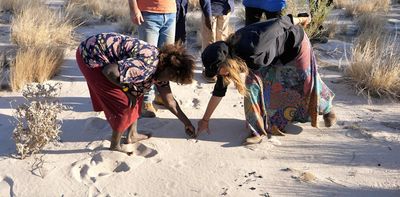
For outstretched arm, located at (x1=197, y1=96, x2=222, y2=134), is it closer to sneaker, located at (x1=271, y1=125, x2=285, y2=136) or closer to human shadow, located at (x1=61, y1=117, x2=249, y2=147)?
human shadow, located at (x1=61, y1=117, x2=249, y2=147)

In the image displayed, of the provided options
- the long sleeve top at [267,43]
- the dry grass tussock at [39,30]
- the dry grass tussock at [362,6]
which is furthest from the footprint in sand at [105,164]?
the dry grass tussock at [362,6]

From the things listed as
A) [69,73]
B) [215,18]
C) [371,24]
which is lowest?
[69,73]

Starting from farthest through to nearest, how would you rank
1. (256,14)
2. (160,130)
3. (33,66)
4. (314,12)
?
(314,12) < (33,66) < (256,14) < (160,130)

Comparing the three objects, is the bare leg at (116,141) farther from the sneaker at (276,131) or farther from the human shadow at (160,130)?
the sneaker at (276,131)

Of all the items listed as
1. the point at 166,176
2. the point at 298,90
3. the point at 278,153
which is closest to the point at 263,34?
the point at 298,90

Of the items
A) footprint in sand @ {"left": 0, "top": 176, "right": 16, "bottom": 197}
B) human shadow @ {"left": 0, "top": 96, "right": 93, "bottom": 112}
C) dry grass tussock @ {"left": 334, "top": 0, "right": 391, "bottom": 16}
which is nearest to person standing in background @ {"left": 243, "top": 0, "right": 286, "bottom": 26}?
human shadow @ {"left": 0, "top": 96, "right": 93, "bottom": 112}

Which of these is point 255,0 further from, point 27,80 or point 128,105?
point 27,80

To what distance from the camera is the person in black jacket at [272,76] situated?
3.36 m

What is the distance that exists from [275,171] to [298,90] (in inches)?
27.8

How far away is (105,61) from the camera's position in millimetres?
3438

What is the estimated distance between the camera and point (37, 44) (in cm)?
570

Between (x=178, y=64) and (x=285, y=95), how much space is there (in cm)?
98

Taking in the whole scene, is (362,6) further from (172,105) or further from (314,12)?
(172,105)

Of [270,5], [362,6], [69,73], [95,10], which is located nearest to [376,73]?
[270,5]
